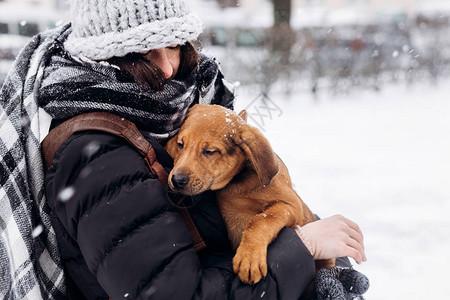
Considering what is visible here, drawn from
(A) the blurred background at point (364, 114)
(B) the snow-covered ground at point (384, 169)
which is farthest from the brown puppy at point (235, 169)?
(A) the blurred background at point (364, 114)

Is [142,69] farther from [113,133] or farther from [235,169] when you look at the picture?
[235,169]

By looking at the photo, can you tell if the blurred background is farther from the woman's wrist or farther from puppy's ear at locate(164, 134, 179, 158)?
puppy's ear at locate(164, 134, 179, 158)

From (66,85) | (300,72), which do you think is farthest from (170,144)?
(300,72)

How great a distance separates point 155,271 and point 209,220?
0.46m

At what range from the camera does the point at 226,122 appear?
2.33 meters

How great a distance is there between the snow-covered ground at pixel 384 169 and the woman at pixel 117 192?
1.65 m

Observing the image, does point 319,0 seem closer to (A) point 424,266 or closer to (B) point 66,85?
(A) point 424,266

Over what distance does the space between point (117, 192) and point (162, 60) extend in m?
0.70

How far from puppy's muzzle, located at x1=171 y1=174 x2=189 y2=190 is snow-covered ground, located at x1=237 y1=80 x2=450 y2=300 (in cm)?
168

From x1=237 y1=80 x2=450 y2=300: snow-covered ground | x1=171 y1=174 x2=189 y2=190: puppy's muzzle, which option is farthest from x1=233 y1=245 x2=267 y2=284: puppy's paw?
x1=237 y1=80 x2=450 y2=300: snow-covered ground

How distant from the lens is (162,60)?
2.04 meters

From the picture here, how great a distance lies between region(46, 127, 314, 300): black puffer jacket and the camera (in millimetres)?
1562

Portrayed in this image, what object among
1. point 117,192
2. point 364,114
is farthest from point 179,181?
point 364,114

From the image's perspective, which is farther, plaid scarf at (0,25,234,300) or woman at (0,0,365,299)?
plaid scarf at (0,25,234,300)
